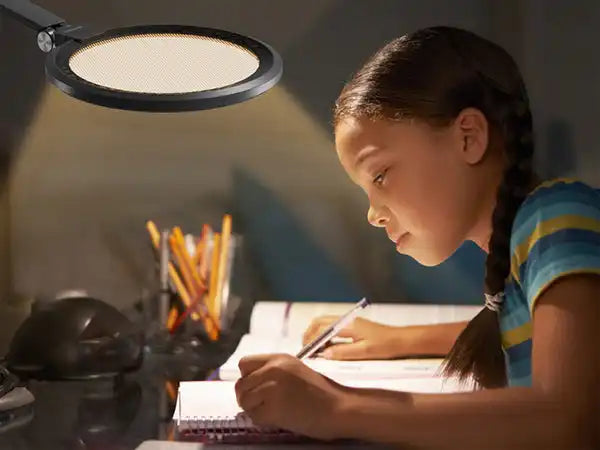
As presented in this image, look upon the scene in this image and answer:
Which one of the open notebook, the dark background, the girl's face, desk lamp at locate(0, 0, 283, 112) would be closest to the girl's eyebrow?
the girl's face

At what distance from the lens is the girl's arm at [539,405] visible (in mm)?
607

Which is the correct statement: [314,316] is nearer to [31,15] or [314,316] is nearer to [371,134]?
[371,134]

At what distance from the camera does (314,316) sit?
41.1 inches

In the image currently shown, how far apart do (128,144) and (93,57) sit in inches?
16.0

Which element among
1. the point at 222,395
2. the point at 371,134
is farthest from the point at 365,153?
the point at 222,395

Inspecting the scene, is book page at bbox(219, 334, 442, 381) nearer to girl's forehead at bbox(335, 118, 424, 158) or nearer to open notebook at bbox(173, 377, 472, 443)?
open notebook at bbox(173, 377, 472, 443)

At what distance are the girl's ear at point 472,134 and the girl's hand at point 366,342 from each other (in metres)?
0.27

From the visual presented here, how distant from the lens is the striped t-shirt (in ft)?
2.05

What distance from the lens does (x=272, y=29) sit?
42.3 inches

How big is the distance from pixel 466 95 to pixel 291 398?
27 centimetres

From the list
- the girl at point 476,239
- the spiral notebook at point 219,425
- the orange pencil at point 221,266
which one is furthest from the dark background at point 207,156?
the spiral notebook at point 219,425

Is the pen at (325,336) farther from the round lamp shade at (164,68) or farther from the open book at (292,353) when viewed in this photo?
the round lamp shade at (164,68)

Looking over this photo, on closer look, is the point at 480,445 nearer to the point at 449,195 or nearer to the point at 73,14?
the point at 449,195

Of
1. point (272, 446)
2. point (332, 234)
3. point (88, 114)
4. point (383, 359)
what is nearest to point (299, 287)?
point (332, 234)
